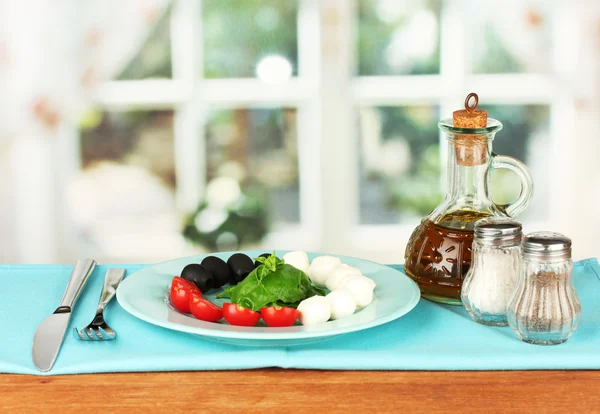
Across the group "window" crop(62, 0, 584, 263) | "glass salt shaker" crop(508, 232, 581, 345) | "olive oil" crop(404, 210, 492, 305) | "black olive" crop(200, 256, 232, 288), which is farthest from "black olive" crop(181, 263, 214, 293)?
"window" crop(62, 0, 584, 263)

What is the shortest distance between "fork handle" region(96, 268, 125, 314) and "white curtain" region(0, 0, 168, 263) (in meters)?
2.13

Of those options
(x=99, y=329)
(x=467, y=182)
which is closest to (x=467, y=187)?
(x=467, y=182)

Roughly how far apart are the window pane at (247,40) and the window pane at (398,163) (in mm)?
386

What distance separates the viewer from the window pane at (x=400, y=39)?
299 cm

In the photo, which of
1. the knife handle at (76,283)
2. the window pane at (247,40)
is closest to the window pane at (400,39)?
the window pane at (247,40)

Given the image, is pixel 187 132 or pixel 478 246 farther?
pixel 187 132

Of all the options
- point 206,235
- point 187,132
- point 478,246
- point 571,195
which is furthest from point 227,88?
point 478,246

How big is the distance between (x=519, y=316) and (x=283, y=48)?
7.71 ft

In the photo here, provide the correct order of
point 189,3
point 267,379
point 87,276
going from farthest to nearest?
point 189,3
point 87,276
point 267,379

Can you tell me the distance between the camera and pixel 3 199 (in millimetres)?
3084

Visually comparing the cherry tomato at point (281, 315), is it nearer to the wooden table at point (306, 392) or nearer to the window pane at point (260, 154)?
the wooden table at point (306, 392)

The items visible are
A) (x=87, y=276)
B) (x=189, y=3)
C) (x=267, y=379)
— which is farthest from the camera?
(x=189, y=3)

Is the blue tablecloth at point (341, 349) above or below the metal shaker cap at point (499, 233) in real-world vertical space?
below

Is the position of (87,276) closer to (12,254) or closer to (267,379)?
(267,379)
